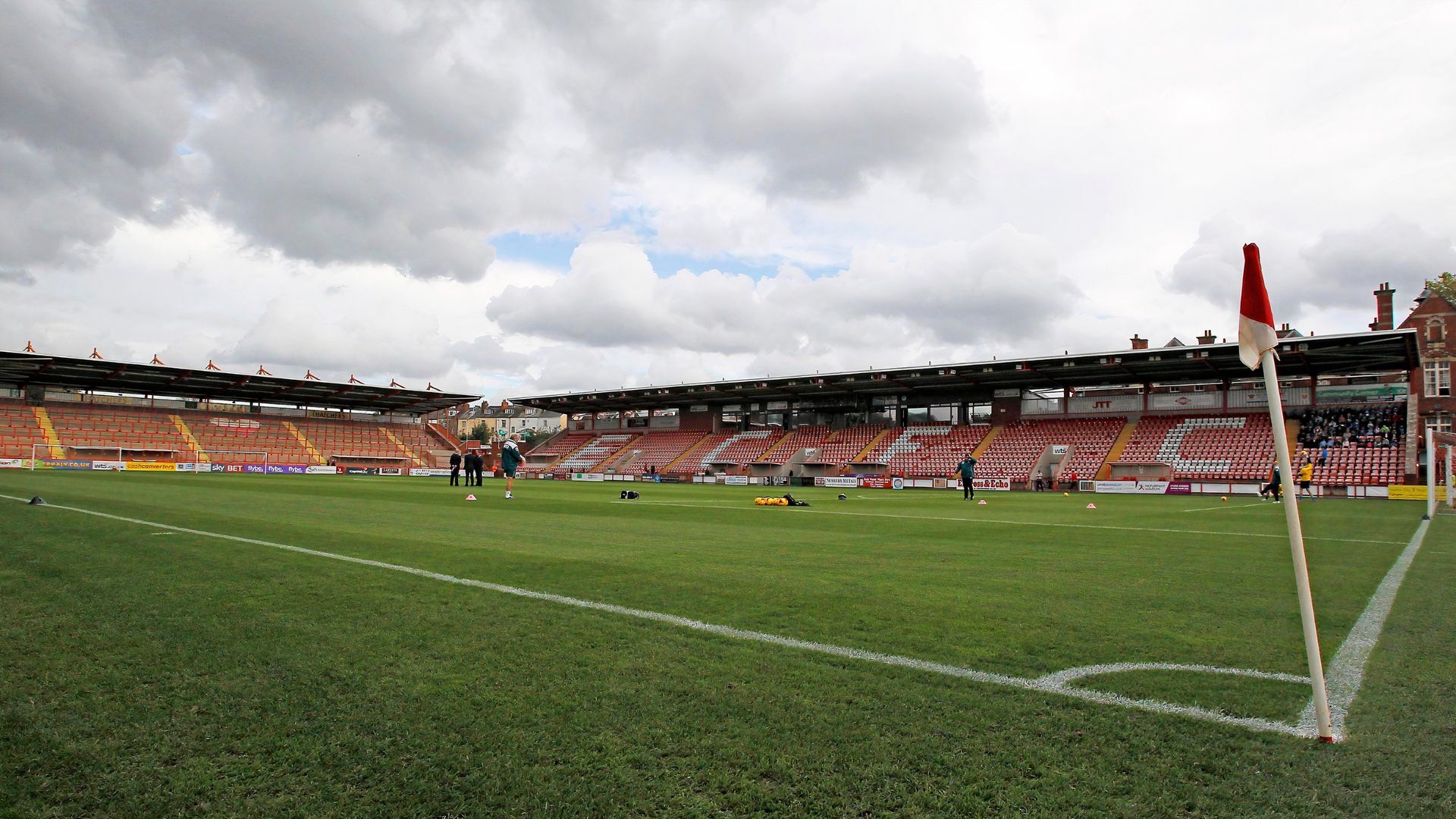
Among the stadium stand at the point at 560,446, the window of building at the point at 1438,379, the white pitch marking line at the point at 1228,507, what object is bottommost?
the white pitch marking line at the point at 1228,507

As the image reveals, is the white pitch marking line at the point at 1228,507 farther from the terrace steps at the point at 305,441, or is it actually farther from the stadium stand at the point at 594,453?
the terrace steps at the point at 305,441

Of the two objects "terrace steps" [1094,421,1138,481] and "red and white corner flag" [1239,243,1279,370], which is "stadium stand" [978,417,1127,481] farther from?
"red and white corner flag" [1239,243,1279,370]

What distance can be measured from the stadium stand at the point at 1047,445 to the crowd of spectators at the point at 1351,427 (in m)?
8.97

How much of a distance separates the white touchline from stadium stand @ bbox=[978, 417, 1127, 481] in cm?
3646

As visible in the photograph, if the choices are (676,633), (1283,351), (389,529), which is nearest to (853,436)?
(1283,351)

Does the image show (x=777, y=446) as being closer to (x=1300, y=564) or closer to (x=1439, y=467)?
(x=1439, y=467)

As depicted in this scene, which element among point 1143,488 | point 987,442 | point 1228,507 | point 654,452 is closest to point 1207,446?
point 1143,488

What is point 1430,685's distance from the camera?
3.93 meters

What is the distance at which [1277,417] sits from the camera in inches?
130

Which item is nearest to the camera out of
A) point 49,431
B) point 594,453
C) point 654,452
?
point 49,431

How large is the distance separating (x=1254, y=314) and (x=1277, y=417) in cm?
51

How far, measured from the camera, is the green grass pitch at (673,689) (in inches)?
104

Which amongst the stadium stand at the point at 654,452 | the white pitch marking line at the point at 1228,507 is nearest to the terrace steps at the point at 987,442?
the white pitch marking line at the point at 1228,507

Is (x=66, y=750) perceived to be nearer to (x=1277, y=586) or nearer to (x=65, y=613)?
(x=65, y=613)
